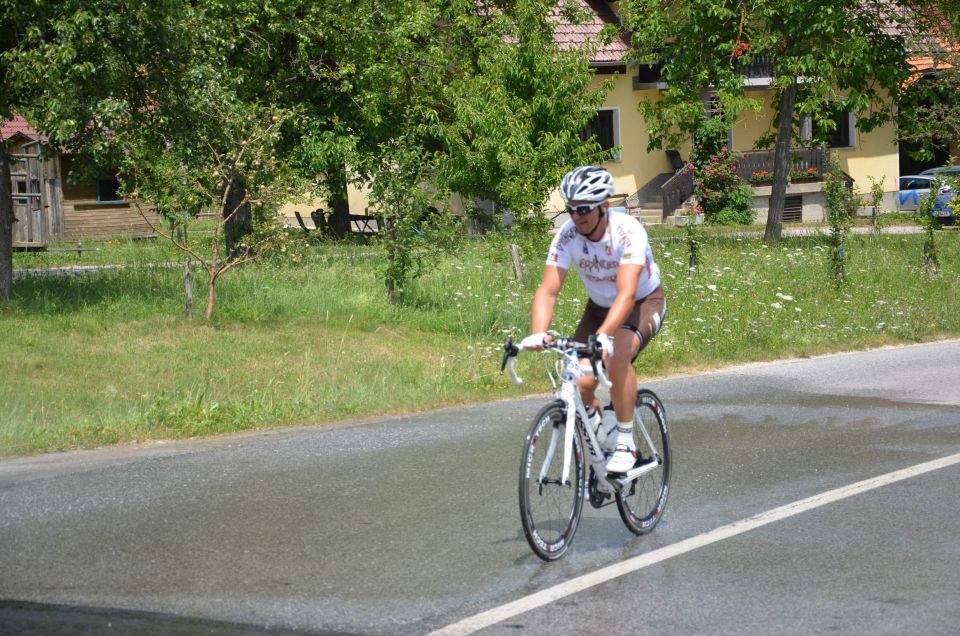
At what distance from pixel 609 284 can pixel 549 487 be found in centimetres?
115

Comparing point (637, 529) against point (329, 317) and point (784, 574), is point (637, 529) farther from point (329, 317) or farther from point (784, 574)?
point (329, 317)

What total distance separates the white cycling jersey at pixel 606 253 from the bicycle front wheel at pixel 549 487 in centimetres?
77

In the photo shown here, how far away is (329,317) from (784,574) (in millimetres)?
10680

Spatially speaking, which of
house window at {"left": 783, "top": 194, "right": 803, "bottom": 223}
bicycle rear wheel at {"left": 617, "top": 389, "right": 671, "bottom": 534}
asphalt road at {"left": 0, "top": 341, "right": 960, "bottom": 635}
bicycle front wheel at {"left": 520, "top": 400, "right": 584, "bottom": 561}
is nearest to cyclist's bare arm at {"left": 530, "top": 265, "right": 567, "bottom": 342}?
bicycle front wheel at {"left": 520, "top": 400, "right": 584, "bottom": 561}

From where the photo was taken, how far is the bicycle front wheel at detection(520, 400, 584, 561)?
595cm

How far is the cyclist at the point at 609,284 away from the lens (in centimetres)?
618

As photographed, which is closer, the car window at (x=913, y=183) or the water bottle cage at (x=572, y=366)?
the water bottle cage at (x=572, y=366)

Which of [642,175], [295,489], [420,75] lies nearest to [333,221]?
[420,75]

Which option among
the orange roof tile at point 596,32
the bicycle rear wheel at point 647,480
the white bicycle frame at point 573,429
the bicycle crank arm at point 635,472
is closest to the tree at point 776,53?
the orange roof tile at point 596,32

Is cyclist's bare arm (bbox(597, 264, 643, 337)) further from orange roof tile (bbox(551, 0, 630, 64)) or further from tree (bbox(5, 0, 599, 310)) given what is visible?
orange roof tile (bbox(551, 0, 630, 64))

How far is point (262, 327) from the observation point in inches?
595

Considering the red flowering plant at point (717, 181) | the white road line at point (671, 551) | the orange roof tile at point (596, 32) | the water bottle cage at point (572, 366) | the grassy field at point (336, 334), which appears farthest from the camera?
the red flowering plant at point (717, 181)

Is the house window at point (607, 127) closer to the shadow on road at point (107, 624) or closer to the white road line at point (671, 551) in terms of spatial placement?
the white road line at point (671, 551)

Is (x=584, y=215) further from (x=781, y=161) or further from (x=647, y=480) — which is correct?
(x=781, y=161)
